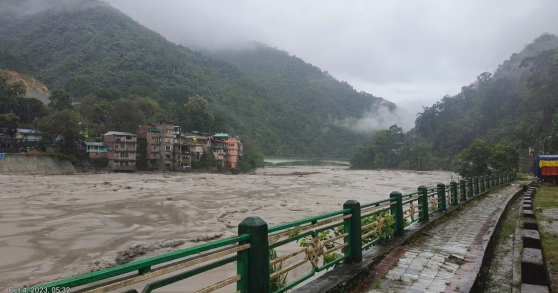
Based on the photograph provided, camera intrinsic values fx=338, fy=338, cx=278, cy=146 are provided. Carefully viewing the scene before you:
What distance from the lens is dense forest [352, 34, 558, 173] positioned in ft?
231

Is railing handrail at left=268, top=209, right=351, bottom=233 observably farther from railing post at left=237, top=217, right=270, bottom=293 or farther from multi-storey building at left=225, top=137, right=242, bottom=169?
multi-storey building at left=225, top=137, right=242, bottom=169

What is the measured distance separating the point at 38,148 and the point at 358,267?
53592 millimetres

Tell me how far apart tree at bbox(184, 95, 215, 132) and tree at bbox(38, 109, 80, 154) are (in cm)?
2768

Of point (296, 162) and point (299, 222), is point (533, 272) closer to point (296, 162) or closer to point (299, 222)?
point (299, 222)

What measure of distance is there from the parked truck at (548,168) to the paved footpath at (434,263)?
2276cm

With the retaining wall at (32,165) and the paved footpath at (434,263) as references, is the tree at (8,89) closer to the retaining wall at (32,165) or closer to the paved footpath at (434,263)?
the retaining wall at (32,165)

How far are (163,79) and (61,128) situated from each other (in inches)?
2333

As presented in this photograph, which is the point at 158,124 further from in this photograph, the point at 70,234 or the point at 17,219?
the point at 70,234

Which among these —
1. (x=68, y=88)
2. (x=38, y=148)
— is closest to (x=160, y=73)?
(x=68, y=88)

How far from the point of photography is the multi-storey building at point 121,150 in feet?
163

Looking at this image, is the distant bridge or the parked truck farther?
the distant bridge

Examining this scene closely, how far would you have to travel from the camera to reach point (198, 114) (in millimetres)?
74000

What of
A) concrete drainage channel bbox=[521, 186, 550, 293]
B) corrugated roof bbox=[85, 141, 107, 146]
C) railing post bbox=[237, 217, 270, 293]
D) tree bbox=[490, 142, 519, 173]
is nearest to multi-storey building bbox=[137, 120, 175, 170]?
corrugated roof bbox=[85, 141, 107, 146]

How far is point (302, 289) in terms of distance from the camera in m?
4.21
